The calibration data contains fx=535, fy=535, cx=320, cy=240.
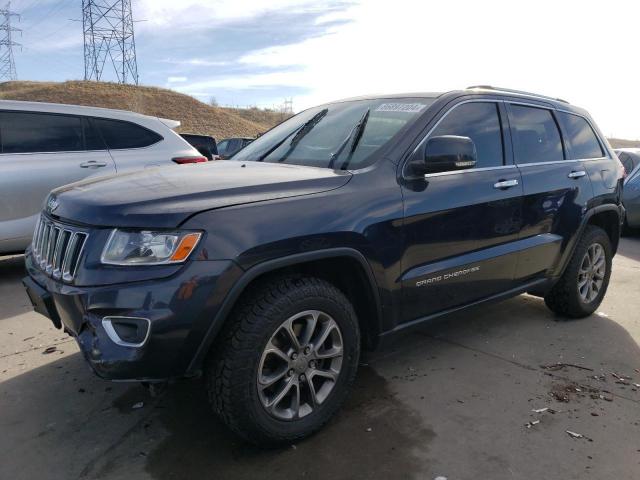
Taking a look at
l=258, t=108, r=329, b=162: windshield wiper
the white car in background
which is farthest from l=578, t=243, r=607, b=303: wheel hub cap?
the white car in background

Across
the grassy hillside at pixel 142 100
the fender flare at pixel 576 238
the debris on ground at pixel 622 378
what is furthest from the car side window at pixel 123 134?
the grassy hillside at pixel 142 100

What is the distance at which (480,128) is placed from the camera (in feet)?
11.7

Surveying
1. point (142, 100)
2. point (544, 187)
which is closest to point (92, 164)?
point (544, 187)

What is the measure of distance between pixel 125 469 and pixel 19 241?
Result: 372 cm

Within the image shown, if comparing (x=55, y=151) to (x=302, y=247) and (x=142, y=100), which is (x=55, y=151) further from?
(x=142, y=100)

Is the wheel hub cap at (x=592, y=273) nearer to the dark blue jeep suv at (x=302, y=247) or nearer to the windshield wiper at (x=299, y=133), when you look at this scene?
the dark blue jeep suv at (x=302, y=247)

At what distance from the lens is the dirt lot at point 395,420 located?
2.50m

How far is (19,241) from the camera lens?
5.36 meters

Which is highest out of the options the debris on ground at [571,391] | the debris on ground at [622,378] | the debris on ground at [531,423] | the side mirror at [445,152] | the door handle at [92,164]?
the side mirror at [445,152]

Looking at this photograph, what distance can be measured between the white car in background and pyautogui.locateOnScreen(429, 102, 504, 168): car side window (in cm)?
341

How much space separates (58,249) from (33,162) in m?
3.37

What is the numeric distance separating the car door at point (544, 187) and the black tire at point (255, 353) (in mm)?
1836

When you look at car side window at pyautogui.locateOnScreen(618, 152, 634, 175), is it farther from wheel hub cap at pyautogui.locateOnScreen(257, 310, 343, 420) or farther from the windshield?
wheel hub cap at pyautogui.locateOnScreen(257, 310, 343, 420)

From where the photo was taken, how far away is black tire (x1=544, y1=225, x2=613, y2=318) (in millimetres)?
4312
